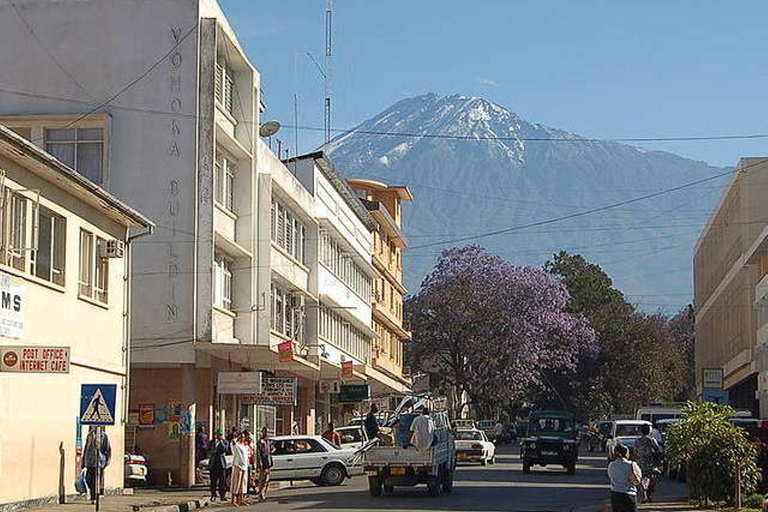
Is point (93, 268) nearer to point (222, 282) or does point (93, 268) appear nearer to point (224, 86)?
point (222, 282)

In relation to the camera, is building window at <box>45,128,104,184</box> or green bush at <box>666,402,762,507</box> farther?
building window at <box>45,128,104,184</box>

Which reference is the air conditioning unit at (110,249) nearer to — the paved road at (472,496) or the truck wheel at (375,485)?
the paved road at (472,496)

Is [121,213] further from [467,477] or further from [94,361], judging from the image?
[467,477]

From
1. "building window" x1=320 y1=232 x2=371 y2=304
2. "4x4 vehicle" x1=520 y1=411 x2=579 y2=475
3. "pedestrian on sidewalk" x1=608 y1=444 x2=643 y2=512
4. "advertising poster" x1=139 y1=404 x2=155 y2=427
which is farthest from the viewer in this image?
"building window" x1=320 y1=232 x2=371 y2=304

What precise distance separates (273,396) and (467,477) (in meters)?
6.69

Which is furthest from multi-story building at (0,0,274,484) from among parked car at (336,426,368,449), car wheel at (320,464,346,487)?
parked car at (336,426,368,449)

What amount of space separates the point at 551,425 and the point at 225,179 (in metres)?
14.8

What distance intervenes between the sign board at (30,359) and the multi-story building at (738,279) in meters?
46.1

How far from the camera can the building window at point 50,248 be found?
1156 inches

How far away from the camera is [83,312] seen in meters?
32.0

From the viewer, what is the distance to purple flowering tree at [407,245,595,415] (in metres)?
84.8

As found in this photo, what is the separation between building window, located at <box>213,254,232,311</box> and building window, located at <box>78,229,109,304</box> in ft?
22.6

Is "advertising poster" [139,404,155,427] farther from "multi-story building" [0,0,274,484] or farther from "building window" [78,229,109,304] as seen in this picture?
"building window" [78,229,109,304]

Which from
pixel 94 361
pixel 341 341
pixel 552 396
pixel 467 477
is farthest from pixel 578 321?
pixel 94 361
